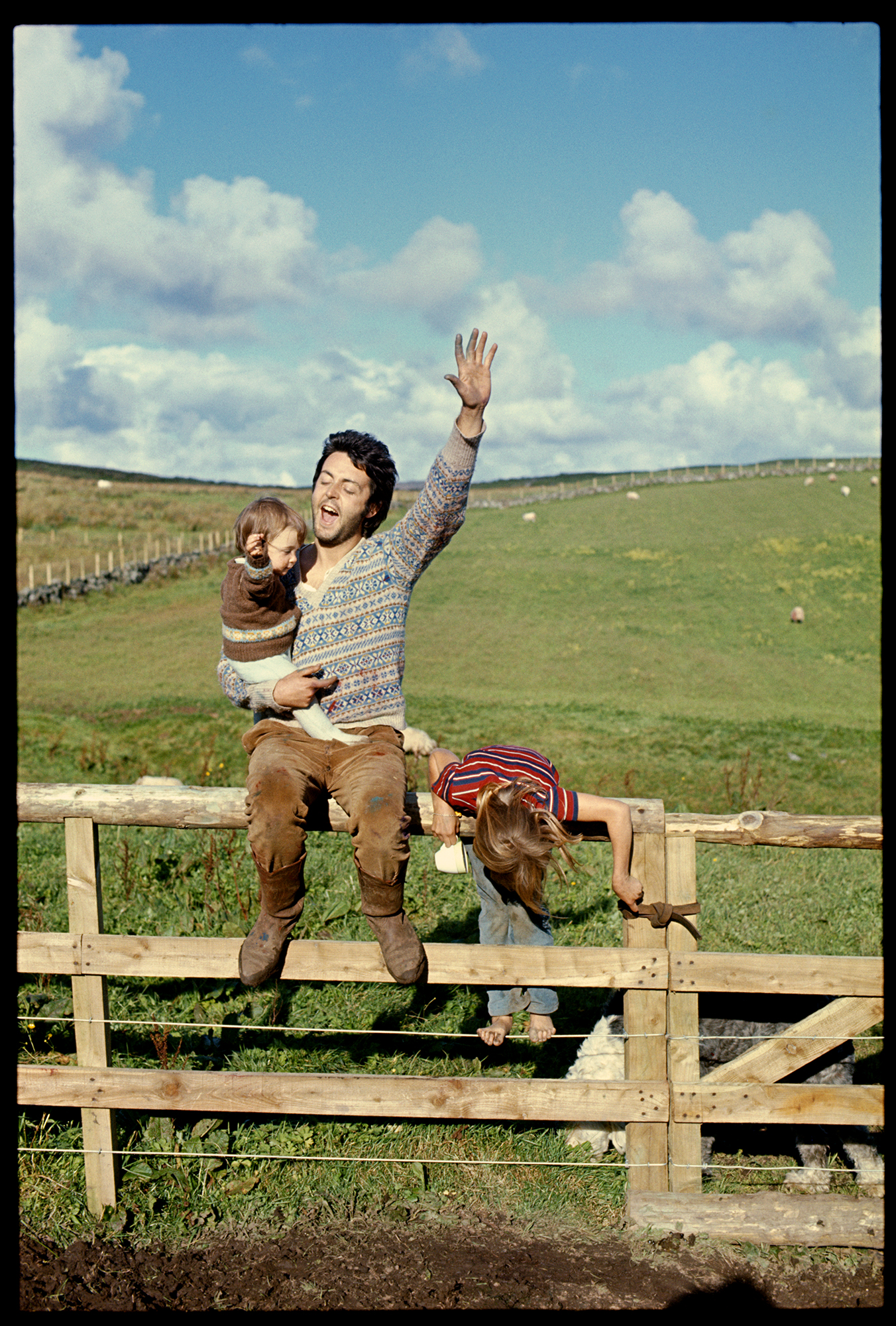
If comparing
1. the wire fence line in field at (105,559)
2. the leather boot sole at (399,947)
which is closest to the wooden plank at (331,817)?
the leather boot sole at (399,947)

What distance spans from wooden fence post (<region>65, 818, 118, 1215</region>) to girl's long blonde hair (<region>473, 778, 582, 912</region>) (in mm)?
1668

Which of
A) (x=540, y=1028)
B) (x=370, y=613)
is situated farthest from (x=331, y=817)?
(x=540, y=1028)

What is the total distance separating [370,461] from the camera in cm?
418

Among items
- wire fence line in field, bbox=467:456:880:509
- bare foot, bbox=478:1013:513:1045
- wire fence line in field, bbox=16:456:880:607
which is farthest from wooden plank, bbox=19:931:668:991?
wire fence line in field, bbox=467:456:880:509

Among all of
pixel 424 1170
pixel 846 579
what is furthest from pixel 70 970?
pixel 846 579

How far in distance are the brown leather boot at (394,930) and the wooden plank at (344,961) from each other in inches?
8.5

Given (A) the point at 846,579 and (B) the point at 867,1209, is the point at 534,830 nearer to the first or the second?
(B) the point at 867,1209

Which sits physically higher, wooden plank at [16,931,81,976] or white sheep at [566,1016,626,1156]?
wooden plank at [16,931,81,976]

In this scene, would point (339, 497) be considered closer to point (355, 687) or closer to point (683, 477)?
point (355, 687)

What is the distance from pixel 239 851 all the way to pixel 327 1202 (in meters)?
4.96

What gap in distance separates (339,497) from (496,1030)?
248cm

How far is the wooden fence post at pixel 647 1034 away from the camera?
4027mm

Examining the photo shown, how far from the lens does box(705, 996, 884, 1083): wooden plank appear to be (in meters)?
4.18

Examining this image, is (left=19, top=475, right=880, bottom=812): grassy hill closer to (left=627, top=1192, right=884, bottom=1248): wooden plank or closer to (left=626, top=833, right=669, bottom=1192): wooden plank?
(left=627, top=1192, right=884, bottom=1248): wooden plank
